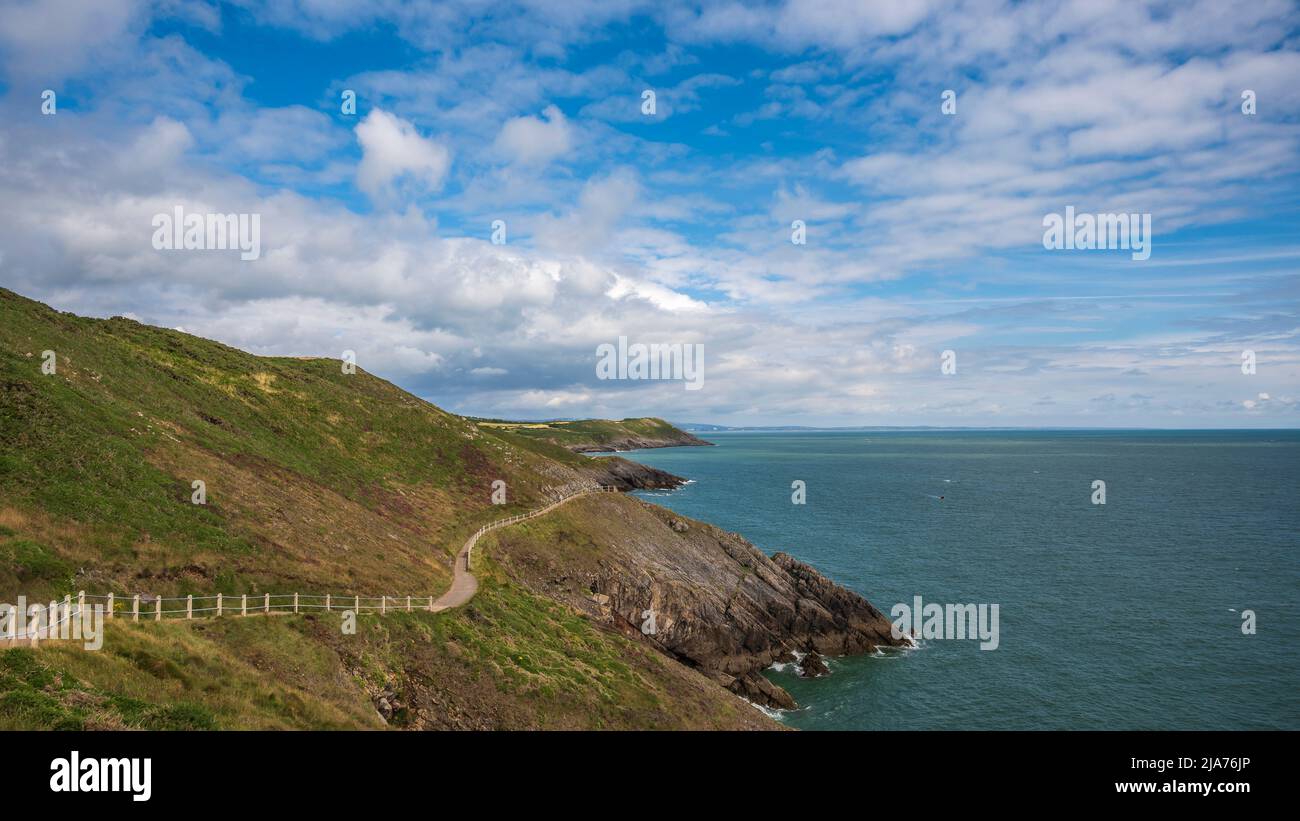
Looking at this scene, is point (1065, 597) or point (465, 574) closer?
point (465, 574)

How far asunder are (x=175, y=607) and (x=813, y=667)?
1737 inches

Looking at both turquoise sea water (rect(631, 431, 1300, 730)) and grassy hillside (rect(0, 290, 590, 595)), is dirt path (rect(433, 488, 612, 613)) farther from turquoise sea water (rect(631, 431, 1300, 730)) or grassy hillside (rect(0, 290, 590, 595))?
turquoise sea water (rect(631, 431, 1300, 730))

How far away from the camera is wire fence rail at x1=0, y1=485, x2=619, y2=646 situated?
68.4 ft

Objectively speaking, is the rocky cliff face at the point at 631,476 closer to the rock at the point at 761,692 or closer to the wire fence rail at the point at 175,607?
the rock at the point at 761,692

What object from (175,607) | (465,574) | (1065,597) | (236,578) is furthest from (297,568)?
(1065,597)

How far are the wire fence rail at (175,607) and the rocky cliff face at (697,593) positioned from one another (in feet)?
51.4

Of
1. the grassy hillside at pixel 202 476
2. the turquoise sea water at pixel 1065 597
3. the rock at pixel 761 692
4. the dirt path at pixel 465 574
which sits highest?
the grassy hillside at pixel 202 476

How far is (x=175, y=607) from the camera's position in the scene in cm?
2819

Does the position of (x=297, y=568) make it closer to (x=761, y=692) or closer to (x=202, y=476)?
(x=202, y=476)

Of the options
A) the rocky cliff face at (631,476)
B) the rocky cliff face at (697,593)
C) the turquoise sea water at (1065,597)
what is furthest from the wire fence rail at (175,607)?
the rocky cliff face at (631,476)

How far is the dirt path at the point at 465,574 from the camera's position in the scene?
3919cm

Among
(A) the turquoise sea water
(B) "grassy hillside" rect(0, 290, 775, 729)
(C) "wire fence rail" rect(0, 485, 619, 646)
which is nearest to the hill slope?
(B) "grassy hillside" rect(0, 290, 775, 729)

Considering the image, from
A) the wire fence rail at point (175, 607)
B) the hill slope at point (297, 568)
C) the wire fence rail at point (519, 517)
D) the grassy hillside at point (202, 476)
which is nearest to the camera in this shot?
the wire fence rail at point (175, 607)
